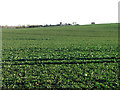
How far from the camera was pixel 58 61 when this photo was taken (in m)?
17.0

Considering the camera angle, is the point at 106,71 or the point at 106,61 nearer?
the point at 106,71

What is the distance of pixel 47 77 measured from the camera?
41.8 feet

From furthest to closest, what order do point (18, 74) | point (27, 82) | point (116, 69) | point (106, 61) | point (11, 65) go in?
point (106, 61)
point (11, 65)
point (116, 69)
point (18, 74)
point (27, 82)

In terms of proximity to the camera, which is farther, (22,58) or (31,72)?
(22,58)

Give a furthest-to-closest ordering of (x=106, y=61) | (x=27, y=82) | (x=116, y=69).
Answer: (x=106, y=61)
(x=116, y=69)
(x=27, y=82)

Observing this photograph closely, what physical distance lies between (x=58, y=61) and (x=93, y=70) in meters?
4.06

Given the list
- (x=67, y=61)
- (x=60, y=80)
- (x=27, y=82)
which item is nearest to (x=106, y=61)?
(x=67, y=61)

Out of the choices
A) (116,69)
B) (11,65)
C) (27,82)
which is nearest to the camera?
(27,82)

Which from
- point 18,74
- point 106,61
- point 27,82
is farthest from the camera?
point 106,61

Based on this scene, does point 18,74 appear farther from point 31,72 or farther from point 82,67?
point 82,67

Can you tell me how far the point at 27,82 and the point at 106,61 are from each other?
9.20 meters

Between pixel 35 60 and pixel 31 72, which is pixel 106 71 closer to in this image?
pixel 31 72

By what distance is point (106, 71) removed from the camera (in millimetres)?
14156

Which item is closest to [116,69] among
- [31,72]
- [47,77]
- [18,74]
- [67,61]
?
[67,61]
